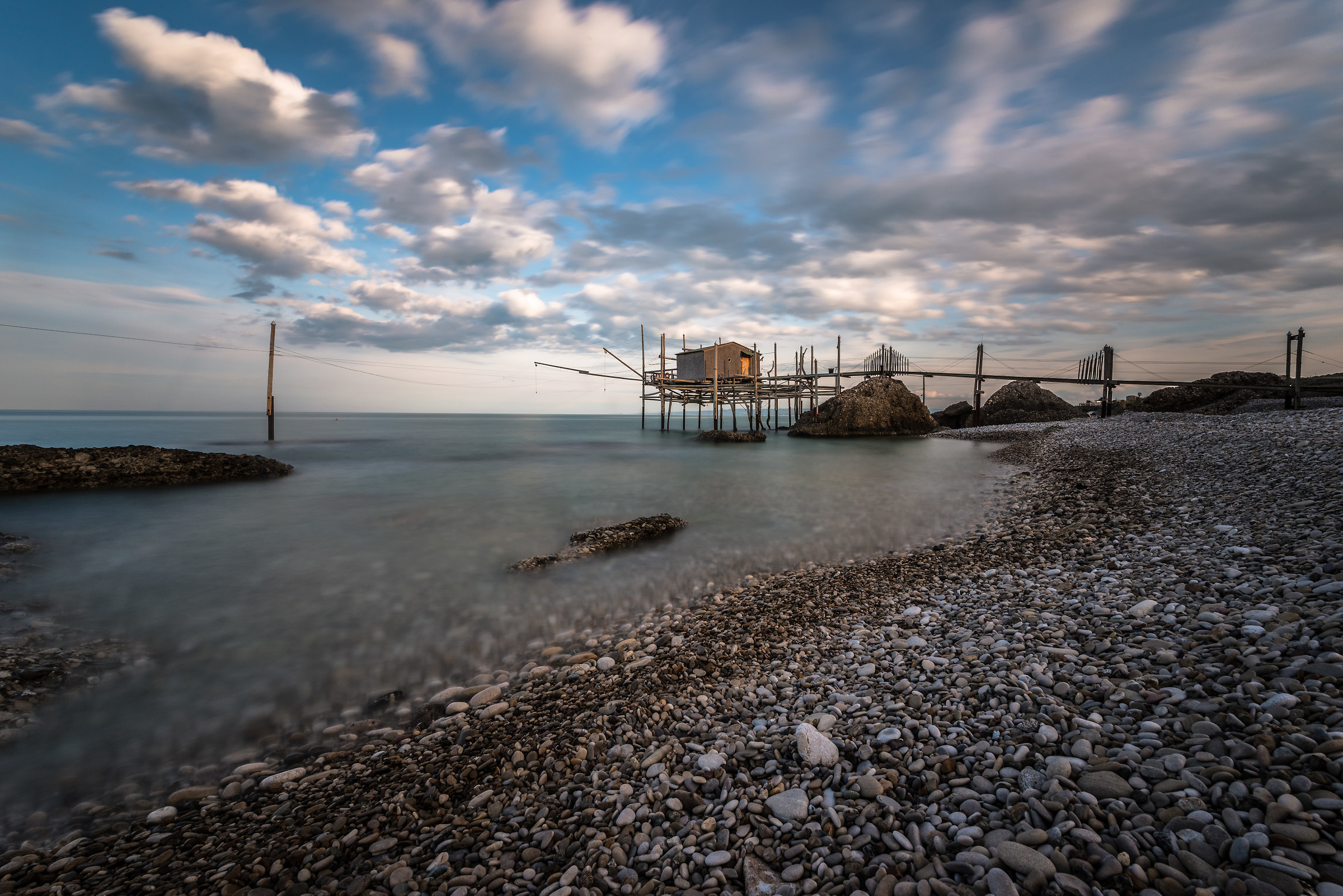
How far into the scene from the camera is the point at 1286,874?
1.78 metres

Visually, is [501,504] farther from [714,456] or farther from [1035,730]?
[714,456]

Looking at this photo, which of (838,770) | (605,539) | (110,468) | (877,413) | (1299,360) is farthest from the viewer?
(877,413)

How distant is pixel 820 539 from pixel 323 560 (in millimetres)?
9229

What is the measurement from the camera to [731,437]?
121 feet

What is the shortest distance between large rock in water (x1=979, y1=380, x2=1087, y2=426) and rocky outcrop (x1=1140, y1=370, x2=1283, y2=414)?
19.0 ft

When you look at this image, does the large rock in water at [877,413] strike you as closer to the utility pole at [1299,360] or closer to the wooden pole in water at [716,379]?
the wooden pole in water at [716,379]

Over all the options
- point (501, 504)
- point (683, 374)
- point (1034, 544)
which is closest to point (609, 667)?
point (1034, 544)

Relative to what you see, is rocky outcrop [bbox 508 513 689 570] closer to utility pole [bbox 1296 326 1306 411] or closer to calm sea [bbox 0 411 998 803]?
calm sea [bbox 0 411 998 803]

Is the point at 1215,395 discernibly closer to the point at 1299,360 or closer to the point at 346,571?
the point at 1299,360

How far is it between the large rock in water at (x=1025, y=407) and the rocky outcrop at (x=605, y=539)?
4148cm

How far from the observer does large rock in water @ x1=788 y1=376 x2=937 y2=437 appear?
3934 cm

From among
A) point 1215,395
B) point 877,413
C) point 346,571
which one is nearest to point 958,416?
point 877,413

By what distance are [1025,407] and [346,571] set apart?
49.7m

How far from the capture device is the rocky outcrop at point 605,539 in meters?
8.16
